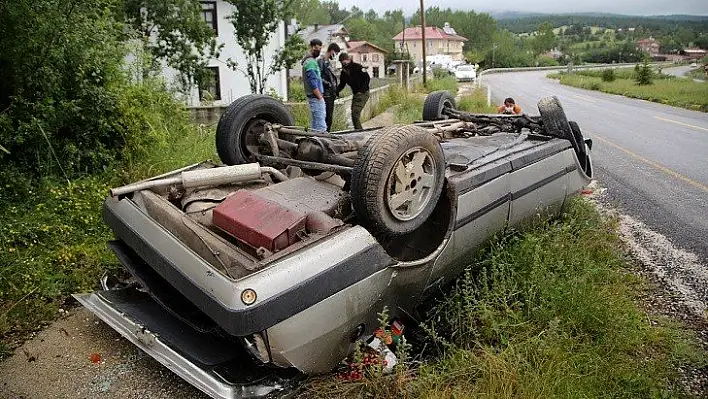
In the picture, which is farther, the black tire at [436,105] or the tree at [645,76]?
the tree at [645,76]

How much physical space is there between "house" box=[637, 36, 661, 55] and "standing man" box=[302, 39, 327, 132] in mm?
89810

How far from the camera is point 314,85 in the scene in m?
7.96

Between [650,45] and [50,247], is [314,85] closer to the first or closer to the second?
[50,247]

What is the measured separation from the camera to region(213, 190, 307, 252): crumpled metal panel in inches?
116

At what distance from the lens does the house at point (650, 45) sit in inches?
3376

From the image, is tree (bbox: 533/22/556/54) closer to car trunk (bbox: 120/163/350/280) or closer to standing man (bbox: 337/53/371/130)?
standing man (bbox: 337/53/371/130)

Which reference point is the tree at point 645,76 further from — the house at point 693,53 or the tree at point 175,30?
the house at point 693,53

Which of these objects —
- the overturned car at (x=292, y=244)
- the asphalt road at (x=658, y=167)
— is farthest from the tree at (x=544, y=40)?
the overturned car at (x=292, y=244)

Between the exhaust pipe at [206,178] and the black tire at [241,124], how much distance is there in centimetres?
73

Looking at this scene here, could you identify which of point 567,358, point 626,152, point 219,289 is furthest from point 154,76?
point 626,152

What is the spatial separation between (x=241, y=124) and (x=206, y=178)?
940mm

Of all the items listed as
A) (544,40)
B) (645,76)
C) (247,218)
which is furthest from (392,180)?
(544,40)

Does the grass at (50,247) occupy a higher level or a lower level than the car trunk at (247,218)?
lower

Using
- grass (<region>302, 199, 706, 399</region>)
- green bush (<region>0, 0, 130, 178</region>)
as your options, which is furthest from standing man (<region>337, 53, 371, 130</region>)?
grass (<region>302, 199, 706, 399</region>)
